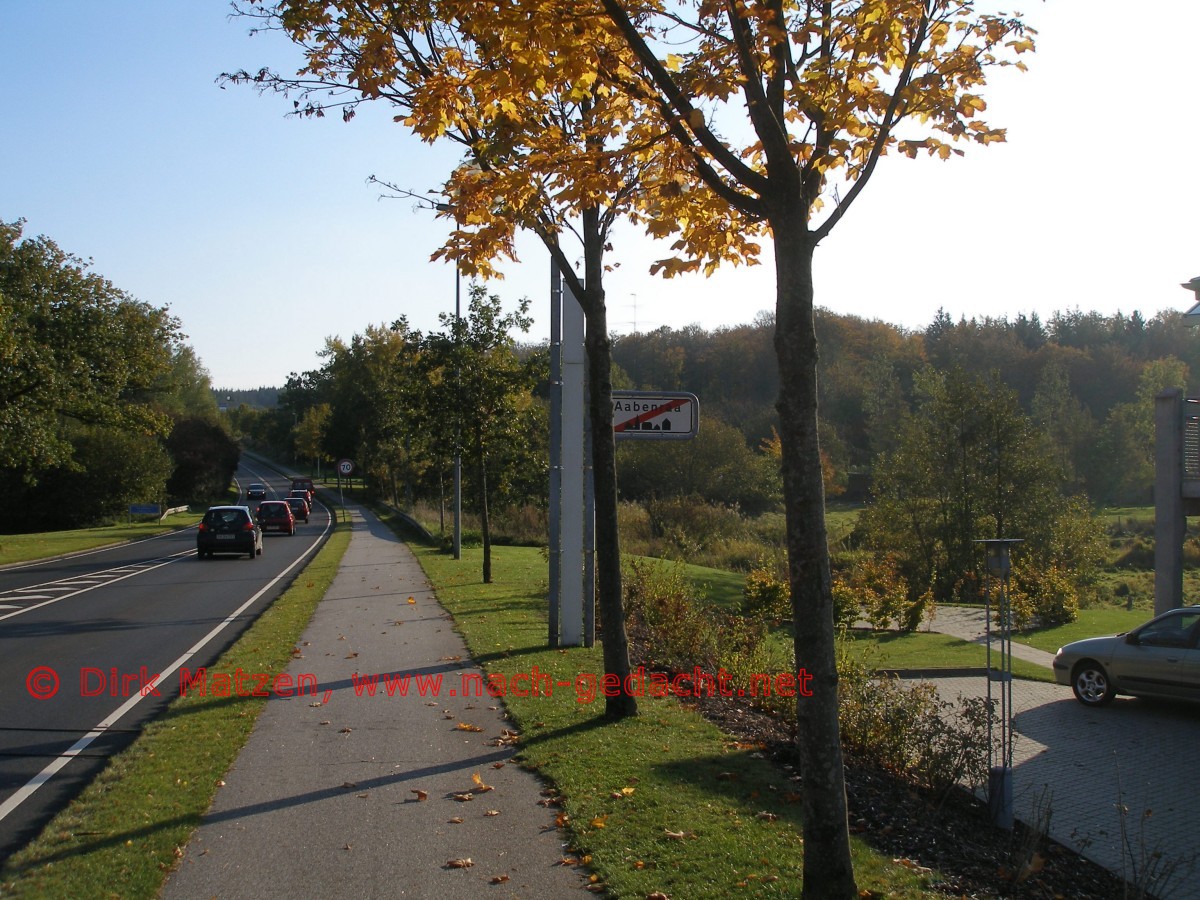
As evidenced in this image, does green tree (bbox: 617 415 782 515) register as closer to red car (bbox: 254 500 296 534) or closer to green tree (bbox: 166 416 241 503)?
red car (bbox: 254 500 296 534)

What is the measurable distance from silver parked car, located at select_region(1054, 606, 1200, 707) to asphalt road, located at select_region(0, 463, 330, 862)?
35.3 feet

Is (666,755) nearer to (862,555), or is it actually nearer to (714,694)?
(714,694)

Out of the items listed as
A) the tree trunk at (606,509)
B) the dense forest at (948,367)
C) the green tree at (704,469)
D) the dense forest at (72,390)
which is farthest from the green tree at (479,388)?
the dense forest at (948,367)

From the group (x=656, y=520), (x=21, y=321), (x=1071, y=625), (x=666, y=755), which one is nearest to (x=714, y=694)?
(x=666, y=755)

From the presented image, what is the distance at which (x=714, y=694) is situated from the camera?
9656 millimetres

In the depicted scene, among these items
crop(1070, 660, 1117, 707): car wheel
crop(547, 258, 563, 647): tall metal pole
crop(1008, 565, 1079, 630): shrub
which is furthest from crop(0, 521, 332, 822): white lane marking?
crop(1008, 565, 1079, 630): shrub

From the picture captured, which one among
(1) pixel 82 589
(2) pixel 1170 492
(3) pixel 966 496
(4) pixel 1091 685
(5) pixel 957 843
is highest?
(2) pixel 1170 492

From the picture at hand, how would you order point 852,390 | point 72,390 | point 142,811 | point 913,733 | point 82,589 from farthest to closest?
point 852,390
point 72,390
point 82,589
point 913,733
point 142,811

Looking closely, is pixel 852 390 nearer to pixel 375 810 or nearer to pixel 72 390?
pixel 72 390

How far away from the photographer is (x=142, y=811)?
592 cm

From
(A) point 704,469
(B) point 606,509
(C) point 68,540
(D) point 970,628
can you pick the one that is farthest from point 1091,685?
(A) point 704,469

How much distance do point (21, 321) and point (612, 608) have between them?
35.0 meters

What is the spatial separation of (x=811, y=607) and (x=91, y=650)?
440 inches

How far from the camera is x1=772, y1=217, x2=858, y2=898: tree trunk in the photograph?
4191mm
